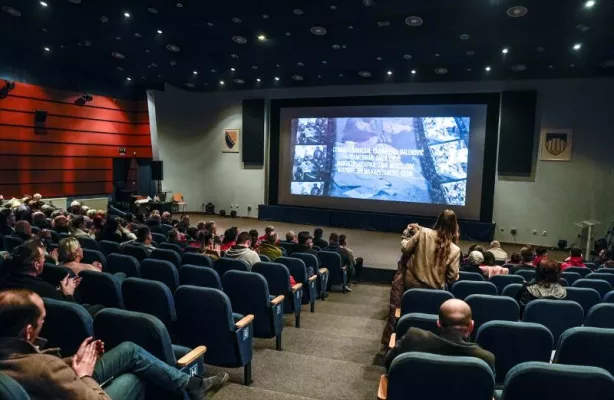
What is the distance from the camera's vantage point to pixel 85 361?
1.73 metres

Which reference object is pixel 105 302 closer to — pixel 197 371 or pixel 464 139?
pixel 197 371

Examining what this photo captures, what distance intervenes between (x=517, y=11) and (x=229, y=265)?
6.65 metres

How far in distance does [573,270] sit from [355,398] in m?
4.13

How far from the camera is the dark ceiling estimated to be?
762 centimetres

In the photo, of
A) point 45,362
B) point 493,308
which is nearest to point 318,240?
point 493,308

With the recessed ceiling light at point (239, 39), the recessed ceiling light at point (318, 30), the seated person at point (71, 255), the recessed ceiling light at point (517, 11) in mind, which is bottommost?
the seated person at point (71, 255)

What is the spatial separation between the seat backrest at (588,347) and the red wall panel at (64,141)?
13698 mm

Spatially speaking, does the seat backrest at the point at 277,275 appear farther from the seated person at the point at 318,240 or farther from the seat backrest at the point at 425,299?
the seated person at the point at 318,240

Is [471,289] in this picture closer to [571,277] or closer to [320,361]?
[320,361]

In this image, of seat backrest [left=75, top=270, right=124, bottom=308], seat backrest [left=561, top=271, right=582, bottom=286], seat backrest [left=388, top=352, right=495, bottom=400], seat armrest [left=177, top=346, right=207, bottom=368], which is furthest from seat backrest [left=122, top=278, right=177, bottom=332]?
seat backrest [left=561, top=271, right=582, bottom=286]

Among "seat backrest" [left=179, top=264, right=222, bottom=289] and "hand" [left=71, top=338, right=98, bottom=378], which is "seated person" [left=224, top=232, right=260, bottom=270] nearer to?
"seat backrest" [left=179, top=264, right=222, bottom=289]

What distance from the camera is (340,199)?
13820 millimetres

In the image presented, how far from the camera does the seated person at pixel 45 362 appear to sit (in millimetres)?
1554

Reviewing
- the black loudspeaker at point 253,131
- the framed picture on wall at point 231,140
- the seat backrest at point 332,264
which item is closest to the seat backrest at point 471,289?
the seat backrest at point 332,264
